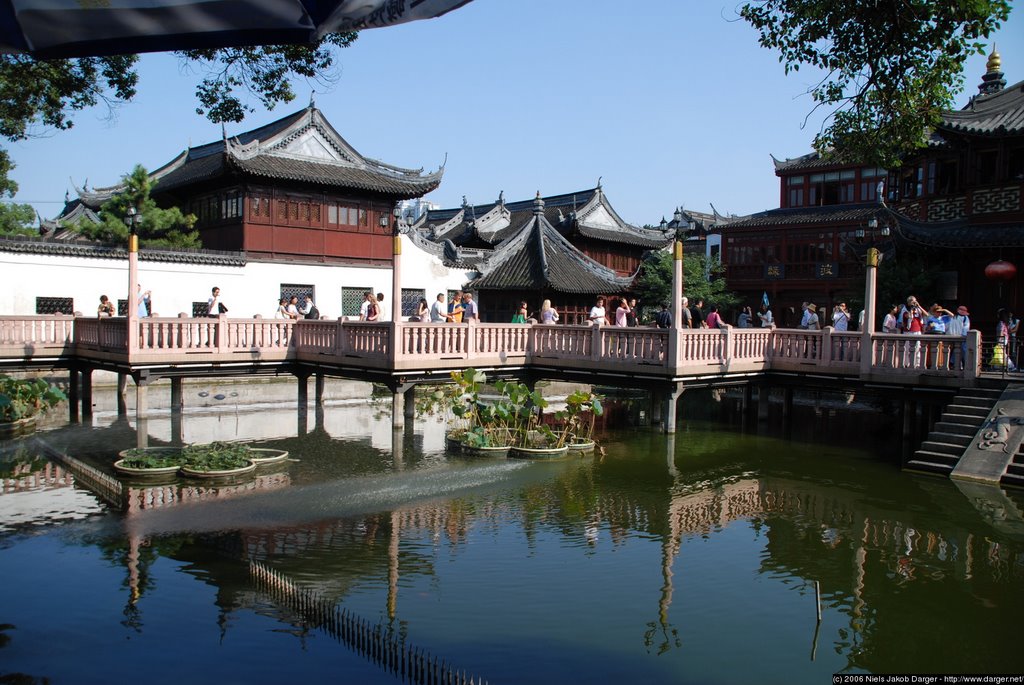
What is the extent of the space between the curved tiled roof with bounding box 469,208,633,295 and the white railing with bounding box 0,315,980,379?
37.9 feet

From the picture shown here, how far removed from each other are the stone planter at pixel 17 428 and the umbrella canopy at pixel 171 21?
14.8 meters

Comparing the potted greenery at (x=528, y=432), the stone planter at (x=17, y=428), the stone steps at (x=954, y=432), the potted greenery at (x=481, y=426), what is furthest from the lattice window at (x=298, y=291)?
the stone steps at (x=954, y=432)

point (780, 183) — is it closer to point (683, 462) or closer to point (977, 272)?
point (977, 272)

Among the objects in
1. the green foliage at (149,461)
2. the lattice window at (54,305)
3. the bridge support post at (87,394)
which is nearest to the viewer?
the green foliage at (149,461)

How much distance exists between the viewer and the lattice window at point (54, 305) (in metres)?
21.0

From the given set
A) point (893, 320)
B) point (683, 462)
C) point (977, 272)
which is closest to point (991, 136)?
point (977, 272)

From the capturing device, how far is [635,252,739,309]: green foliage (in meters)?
35.0

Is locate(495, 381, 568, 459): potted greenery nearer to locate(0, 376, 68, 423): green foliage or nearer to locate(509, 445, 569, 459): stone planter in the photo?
locate(509, 445, 569, 459): stone planter

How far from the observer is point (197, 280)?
78.0 feet

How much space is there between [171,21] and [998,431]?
13.3 meters

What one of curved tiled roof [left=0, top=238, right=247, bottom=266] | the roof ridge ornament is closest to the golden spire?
the roof ridge ornament

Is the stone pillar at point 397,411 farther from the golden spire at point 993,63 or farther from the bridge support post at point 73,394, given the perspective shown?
the golden spire at point 993,63

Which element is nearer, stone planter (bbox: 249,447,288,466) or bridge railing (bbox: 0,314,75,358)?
stone planter (bbox: 249,447,288,466)

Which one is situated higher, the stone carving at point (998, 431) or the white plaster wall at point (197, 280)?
the white plaster wall at point (197, 280)
